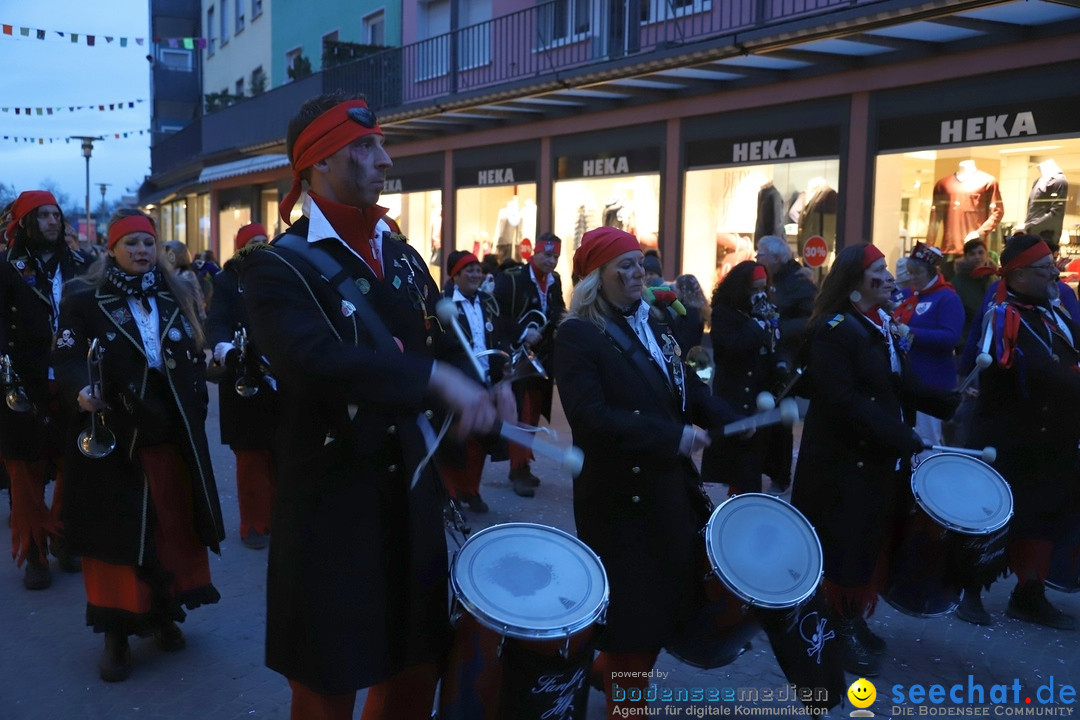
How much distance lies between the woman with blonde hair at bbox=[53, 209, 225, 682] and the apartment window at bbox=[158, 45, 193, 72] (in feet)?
148

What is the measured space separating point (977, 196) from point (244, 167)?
778 inches

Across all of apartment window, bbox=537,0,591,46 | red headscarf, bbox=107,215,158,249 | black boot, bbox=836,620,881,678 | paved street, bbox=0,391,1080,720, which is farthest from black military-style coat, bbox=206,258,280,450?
apartment window, bbox=537,0,591,46

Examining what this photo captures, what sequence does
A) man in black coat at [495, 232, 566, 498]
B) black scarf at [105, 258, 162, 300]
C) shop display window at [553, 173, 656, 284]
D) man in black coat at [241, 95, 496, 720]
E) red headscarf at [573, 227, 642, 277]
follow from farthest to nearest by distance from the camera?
shop display window at [553, 173, 656, 284] → man in black coat at [495, 232, 566, 498] → black scarf at [105, 258, 162, 300] → red headscarf at [573, 227, 642, 277] → man in black coat at [241, 95, 496, 720]

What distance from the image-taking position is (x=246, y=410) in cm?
679

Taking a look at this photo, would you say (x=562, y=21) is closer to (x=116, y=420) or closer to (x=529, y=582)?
(x=116, y=420)

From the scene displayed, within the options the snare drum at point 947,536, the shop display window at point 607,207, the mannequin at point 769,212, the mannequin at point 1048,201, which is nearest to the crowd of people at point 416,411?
the snare drum at point 947,536

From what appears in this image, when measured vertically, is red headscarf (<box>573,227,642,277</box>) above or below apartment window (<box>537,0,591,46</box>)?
below

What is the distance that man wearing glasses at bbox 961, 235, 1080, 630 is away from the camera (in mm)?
5262

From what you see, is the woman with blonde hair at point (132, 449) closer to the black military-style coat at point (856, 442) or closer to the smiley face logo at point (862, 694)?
the black military-style coat at point (856, 442)

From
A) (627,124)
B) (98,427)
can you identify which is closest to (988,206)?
(627,124)

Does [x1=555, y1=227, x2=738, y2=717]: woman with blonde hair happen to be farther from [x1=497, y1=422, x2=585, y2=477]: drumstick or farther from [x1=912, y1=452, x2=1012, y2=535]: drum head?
[x1=912, y1=452, x2=1012, y2=535]: drum head

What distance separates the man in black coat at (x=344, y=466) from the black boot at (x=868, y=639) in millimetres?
2688

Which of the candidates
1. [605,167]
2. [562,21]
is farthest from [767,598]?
[562,21]

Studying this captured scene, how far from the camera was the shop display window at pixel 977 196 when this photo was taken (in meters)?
9.97
